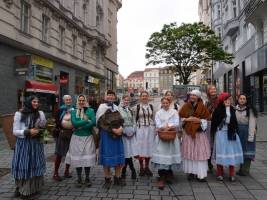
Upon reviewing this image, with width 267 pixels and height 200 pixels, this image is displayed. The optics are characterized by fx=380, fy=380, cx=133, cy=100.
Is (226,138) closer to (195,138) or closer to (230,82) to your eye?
(195,138)

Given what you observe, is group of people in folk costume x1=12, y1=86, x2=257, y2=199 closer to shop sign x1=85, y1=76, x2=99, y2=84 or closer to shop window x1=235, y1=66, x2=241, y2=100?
shop sign x1=85, y1=76, x2=99, y2=84

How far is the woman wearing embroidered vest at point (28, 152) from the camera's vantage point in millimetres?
6199

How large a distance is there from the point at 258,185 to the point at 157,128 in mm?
2186

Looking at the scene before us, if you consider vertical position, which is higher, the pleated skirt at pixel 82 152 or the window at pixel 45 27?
the window at pixel 45 27

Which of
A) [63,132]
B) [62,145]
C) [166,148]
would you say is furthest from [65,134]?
[166,148]

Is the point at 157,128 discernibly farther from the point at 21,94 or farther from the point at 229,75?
the point at 229,75

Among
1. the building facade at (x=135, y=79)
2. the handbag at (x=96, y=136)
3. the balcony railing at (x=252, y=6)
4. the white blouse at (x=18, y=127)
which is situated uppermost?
the building facade at (x=135, y=79)

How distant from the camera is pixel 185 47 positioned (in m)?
32.9

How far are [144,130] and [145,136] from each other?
0.13 m

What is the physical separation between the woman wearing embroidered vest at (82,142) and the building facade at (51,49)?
10.3 metres

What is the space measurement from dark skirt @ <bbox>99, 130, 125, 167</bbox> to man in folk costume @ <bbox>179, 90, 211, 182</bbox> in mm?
1337

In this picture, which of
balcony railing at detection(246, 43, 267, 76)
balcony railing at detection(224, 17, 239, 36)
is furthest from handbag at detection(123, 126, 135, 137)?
balcony railing at detection(224, 17, 239, 36)

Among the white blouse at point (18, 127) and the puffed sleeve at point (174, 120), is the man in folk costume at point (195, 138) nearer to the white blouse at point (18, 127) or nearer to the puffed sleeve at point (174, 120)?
the puffed sleeve at point (174, 120)

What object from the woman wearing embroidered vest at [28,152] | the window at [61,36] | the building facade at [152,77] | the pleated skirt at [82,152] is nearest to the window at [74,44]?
the window at [61,36]
